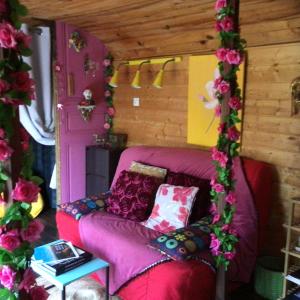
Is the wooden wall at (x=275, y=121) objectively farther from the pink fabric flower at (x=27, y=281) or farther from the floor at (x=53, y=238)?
the pink fabric flower at (x=27, y=281)

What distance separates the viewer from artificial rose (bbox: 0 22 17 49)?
1.14 meters

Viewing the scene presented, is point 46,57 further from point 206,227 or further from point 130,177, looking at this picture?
point 206,227

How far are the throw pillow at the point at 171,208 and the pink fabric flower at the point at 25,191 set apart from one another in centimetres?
161

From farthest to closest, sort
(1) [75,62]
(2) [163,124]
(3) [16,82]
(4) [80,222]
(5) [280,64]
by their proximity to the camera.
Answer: (1) [75,62] → (2) [163,124] → (4) [80,222] → (5) [280,64] → (3) [16,82]

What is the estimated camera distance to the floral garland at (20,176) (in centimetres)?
117

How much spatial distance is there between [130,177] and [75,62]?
1.64 metres

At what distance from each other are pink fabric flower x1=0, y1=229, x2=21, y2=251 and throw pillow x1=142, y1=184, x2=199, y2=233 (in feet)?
5.28

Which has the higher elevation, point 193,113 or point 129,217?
point 193,113

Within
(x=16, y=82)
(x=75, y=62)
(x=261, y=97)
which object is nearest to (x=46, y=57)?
(x=75, y=62)

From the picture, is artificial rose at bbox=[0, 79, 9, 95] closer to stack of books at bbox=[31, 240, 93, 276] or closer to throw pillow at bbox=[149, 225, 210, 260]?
stack of books at bbox=[31, 240, 93, 276]

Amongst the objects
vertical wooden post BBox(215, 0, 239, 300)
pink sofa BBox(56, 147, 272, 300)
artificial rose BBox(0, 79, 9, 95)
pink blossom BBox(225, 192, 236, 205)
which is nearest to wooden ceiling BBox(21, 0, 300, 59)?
vertical wooden post BBox(215, 0, 239, 300)

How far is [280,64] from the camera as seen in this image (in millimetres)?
2736

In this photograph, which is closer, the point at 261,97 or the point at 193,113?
the point at 261,97

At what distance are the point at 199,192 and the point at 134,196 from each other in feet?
1.93
